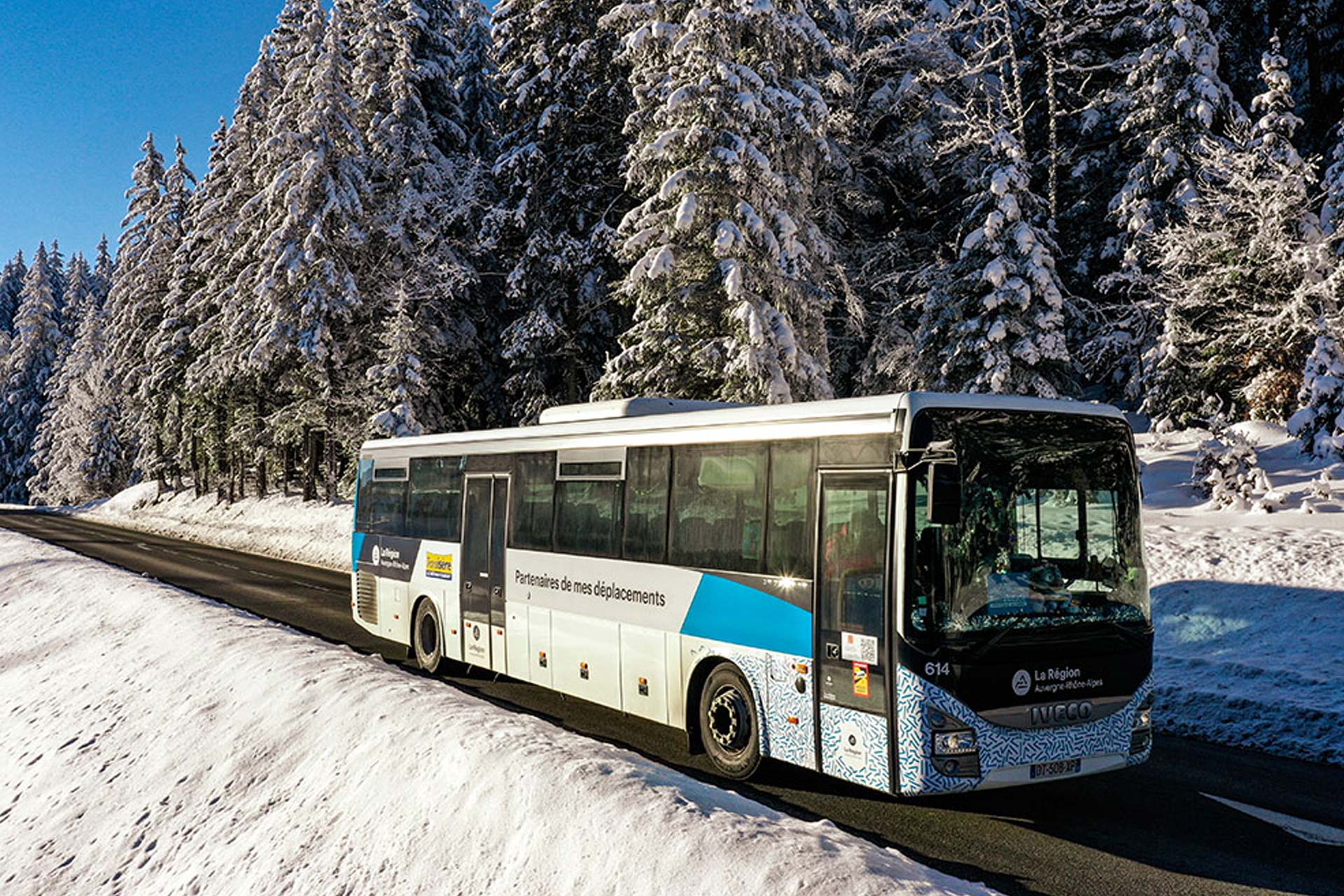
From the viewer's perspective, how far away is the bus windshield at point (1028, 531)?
690 centimetres

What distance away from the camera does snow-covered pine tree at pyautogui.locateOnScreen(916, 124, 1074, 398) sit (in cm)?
2333

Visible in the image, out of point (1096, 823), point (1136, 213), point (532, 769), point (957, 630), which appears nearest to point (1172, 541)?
point (1096, 823)

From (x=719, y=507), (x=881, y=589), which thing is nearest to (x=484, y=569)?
(x=719, y=507)

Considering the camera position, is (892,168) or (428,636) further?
(892,168)

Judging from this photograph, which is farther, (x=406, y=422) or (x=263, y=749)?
(x=406, y=422)

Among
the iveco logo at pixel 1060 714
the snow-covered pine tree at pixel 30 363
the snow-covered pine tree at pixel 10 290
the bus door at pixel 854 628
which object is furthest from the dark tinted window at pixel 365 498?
the snow-covered pine tree at pixel 10 290

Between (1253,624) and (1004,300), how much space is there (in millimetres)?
12685

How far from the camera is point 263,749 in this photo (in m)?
9.71

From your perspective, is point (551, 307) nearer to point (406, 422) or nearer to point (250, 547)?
point (406, 422)

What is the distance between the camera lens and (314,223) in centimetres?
3375

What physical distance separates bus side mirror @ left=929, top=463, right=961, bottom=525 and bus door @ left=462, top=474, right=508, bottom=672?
668 centimetres

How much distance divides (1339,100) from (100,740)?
38952mm

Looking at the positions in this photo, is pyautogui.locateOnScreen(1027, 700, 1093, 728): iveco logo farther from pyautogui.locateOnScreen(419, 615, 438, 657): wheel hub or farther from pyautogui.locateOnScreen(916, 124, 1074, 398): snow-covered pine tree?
pyautogui.locateOnScreen(916, 124, 1074, 398): snow-covered pine tree

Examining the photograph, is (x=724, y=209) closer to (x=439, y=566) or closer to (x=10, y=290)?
(x=439, y=566)
